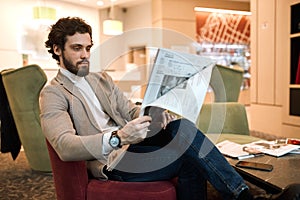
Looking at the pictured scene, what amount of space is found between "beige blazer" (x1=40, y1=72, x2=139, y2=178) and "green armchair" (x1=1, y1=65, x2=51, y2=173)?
3.57 ft

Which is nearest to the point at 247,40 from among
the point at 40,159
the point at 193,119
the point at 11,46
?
the point at 11,46

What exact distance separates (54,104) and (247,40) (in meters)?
7.48

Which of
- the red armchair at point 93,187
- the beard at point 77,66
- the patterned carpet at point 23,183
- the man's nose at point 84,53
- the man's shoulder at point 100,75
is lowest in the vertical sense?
the patterned carpet at point 23,183

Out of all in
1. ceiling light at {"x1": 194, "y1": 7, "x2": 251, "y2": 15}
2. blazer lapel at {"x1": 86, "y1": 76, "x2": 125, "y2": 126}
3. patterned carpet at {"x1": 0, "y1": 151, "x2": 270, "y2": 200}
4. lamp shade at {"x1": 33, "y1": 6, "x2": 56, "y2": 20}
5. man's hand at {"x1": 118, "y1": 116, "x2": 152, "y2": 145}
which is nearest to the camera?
man's hand at {"x1": 118, "y1": 116, "x2": 152, "y2": 145}

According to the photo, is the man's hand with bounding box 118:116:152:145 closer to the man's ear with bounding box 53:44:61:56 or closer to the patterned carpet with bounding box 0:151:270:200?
the man's ear with bounding box 53:44:61:56

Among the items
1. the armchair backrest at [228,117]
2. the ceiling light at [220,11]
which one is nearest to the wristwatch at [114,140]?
the armchair backrest at [228,117]

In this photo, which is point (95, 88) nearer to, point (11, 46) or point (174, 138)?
point (174, 138)

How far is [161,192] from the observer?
46.5 inches

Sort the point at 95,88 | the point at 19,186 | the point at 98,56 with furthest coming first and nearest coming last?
the point at 19,186
the point at 98,56
the point at 95,88

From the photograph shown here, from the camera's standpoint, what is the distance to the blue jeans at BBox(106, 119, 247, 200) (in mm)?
1169

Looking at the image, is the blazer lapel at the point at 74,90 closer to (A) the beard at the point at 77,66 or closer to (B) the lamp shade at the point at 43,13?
(A) the beard at the point at 77,66

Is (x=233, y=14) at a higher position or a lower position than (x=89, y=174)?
higher

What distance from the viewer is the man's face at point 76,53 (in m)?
1.37

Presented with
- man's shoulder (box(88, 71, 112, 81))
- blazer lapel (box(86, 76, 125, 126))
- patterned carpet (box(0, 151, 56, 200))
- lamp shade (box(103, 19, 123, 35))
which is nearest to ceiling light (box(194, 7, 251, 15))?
lamp shade (box(103, 19, 123, 35))
